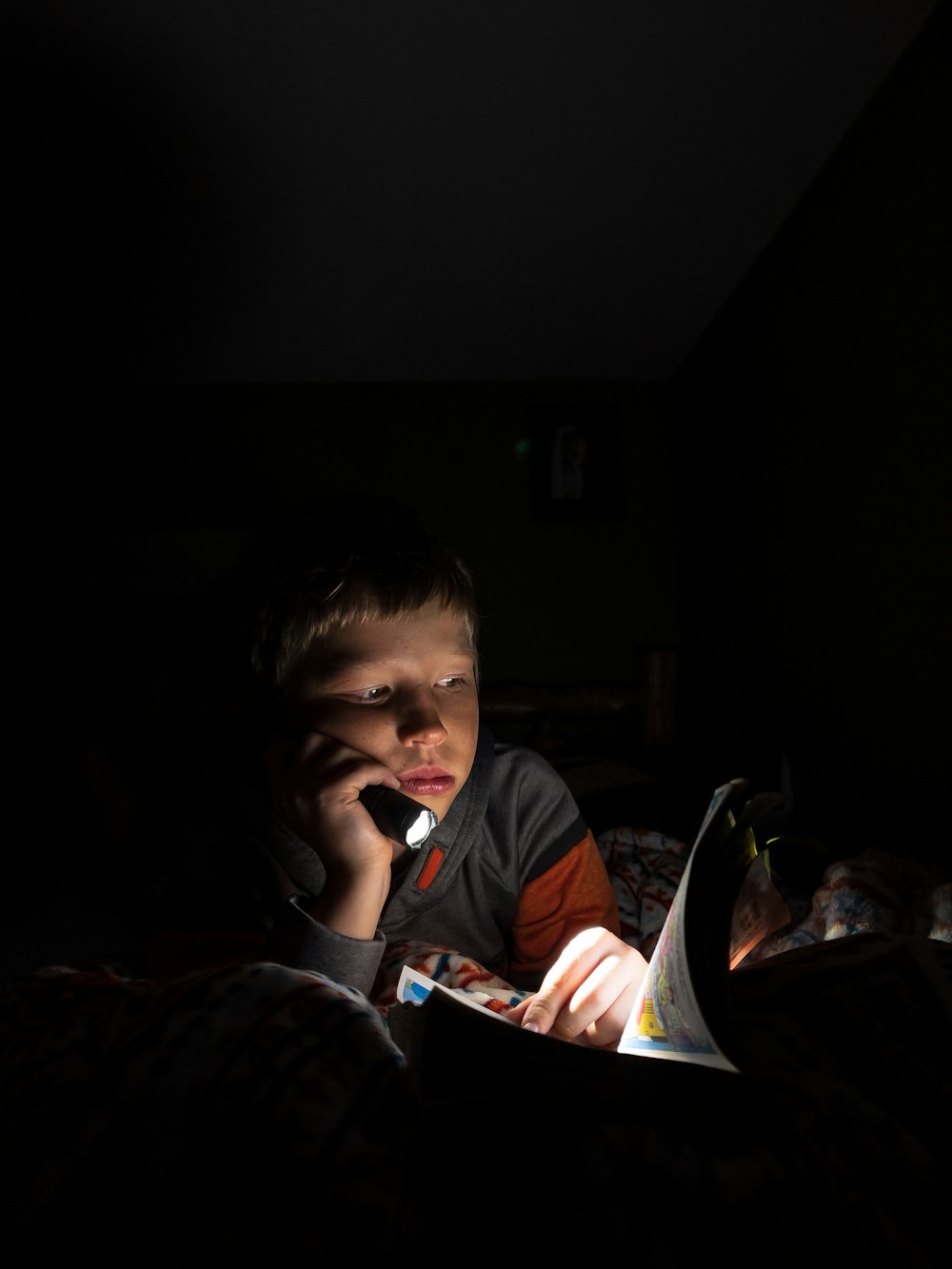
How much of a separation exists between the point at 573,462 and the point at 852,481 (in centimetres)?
111

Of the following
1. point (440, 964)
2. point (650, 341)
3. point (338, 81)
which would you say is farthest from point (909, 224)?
point (440, 964)

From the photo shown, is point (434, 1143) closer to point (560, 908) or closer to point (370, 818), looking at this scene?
point (370, 818)

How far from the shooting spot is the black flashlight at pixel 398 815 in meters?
0.67

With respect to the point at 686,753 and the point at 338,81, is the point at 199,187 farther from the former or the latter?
the point at 686,753

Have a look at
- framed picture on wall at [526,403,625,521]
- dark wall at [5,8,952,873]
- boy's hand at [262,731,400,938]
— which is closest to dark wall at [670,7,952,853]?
dark wall at [5,8,952,873]

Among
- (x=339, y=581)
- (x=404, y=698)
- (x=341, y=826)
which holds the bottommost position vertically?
(x=341, y=826)

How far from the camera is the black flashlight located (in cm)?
67

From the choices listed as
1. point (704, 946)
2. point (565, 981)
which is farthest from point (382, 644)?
point (704, 946)

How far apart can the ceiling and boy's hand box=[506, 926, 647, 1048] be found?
3.68ft

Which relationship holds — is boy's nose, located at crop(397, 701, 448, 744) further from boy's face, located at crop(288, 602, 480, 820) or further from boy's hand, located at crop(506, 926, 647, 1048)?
boy's hand, located at crop(506, 926, 647, 1048)

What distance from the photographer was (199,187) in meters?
1.42

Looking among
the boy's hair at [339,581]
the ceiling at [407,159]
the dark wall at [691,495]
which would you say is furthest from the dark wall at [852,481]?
the boy's hair at [339,581]

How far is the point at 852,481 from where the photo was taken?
1.39 metres

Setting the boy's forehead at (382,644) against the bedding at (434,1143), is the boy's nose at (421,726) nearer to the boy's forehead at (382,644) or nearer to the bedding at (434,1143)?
the boy's forehead at (382,644)
